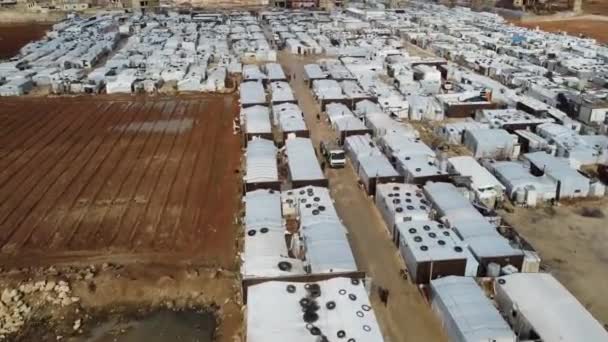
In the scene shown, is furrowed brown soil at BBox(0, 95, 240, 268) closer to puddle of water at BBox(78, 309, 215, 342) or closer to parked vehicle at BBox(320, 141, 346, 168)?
puddle of water at BBox(78, 309, 215, 342)

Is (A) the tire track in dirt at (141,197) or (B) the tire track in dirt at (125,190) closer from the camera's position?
(A) the tire track in dirt at (141,197)

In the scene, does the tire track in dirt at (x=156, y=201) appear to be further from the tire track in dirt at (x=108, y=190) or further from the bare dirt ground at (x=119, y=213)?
the tire track in dirt at (x=108, y=190)

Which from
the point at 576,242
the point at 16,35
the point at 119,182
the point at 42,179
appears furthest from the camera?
the point at 16,35

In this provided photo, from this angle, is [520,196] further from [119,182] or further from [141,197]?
[119,182]

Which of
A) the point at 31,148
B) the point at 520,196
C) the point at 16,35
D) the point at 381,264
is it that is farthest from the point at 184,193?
the point at 16,35

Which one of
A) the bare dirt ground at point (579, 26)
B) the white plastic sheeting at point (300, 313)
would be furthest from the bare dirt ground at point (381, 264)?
the bare dirt ground at point (579, 26)

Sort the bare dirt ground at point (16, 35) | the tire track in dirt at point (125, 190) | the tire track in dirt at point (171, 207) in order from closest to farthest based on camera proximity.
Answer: the tire track in dirt at point (171, 207) < the tire track in dirt at point (125, 190) < the bare dirt ground at point (16, 35)
